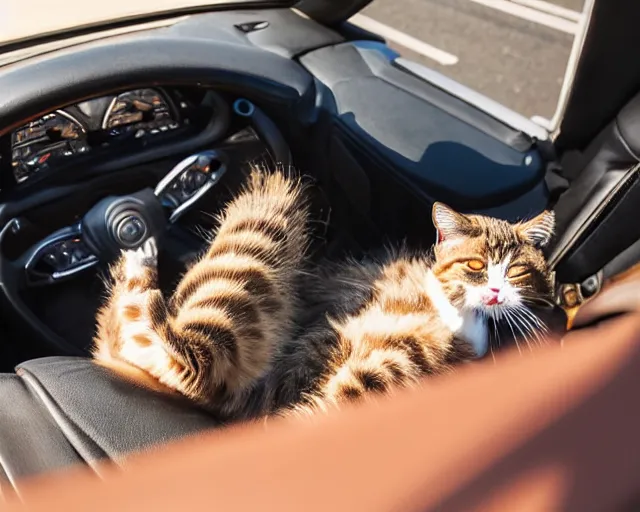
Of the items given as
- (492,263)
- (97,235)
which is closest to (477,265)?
(492,263)

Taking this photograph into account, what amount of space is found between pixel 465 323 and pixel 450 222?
0.19 meters

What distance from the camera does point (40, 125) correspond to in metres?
1.23

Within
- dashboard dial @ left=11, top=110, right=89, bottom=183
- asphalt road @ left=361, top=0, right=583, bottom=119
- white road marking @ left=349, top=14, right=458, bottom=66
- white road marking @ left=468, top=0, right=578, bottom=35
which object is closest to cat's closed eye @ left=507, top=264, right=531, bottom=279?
dashboard dial @ left=11, top=110, right=89, bottom=183

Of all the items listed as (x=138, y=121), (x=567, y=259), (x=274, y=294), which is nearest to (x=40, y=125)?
(x=138, y=121)

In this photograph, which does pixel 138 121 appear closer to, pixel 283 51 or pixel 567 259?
pixel 283 51

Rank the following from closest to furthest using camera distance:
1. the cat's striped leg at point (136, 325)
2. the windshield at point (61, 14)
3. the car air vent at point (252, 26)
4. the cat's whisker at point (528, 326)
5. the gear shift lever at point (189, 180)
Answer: the cat's striped leg at point (136, 325) < the cat's whisker at point (528, 326) < the gear shift lever at point (189, 180) < the windshield at point (61, 14) < the car air vent at point (252, 26)

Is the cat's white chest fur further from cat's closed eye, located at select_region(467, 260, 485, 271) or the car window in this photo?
the car window

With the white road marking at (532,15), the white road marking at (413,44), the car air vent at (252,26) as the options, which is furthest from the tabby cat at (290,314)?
the white road marking at (532,15)

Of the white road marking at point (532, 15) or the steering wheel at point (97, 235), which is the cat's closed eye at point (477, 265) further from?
the white road marking at point (532, 15)

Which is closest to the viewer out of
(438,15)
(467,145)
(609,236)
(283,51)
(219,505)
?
(219,505)

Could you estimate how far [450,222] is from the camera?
4.12 ft

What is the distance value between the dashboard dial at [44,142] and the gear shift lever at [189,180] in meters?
0.19

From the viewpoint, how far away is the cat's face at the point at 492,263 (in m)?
1.23

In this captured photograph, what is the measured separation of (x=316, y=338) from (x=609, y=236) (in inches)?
24.6
